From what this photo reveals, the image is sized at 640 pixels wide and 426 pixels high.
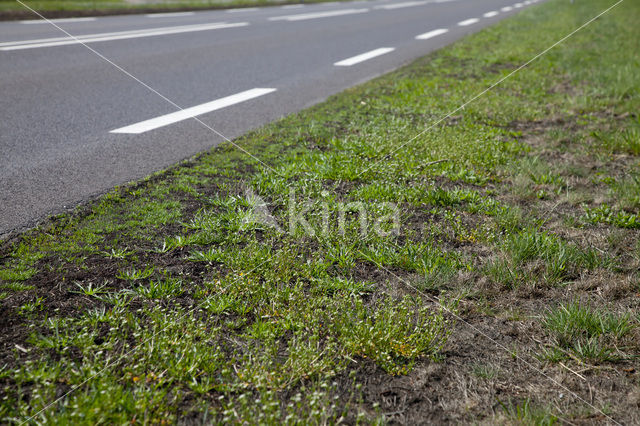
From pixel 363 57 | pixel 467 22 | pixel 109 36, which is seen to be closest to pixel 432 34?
pixel 467 22

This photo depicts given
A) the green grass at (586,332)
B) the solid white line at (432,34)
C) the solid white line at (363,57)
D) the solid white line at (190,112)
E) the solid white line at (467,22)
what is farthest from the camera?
the solid white line at (467,22)

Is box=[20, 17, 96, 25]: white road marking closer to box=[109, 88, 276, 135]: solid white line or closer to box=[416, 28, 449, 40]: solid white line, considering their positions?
box=[109, 88, 276, 135]: solid white line

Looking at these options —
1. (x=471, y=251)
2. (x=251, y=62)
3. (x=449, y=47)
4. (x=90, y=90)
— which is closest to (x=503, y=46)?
(x=449, y=47)

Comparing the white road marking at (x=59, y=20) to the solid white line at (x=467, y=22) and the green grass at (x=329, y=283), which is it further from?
the solid white line at (x=467, y=22)

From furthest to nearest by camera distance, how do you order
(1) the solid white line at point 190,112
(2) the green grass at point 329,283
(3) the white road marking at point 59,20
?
(3) the white road marking at point 59,20 < (1) the solid white line at point 190,112 < (2) the green grass at point 329,283

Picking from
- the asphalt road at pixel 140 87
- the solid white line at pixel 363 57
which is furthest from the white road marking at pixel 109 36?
the solid white line at pixel 363 57

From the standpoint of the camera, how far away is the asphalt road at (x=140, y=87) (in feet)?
12.6

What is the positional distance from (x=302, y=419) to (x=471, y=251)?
5.43 ft

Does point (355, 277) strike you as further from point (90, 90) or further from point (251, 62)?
point (251, 62)

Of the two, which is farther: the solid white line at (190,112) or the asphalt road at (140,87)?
the solid white line at (190,112)

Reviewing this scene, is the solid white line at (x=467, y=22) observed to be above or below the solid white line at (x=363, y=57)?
below

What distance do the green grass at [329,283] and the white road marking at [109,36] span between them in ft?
20.1

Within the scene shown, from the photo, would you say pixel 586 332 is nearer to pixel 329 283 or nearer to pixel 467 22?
pixel 329 283

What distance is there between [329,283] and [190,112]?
11.2 ft
